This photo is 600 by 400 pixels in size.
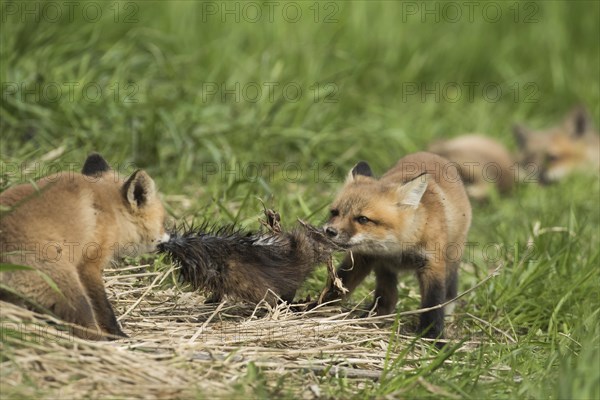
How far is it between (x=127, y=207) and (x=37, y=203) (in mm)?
664

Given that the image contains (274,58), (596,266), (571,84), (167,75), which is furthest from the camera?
(571,84)

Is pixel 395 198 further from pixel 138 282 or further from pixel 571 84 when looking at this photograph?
pixel 571 84

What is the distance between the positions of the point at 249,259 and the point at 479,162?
5680 mm

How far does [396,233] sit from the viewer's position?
6414 millimetres

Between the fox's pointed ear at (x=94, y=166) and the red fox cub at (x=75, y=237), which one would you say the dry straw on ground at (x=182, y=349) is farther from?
the fox's pointed ear at (x=94, y=166)

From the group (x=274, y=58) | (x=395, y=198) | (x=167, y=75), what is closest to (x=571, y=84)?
(x=274, y=58)

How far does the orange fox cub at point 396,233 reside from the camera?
6.36 m

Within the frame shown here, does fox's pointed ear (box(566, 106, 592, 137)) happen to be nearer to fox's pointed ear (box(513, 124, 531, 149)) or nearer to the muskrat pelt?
fox's pointed ear (box(513, 124, 531, 149))

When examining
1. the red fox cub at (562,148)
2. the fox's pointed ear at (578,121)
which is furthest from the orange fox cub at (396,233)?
the fox's pointed ear at (578,121)

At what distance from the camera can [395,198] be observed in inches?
254

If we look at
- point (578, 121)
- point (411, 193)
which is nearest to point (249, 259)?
point (411, 193)

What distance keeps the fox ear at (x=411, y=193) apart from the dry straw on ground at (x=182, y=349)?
81cm

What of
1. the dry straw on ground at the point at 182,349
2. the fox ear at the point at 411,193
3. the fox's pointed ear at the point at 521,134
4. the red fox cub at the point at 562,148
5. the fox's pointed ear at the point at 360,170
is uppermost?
the fox's pointed ear at the point at 360,170

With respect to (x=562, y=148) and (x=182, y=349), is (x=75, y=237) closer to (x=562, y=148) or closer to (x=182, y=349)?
(x=182, y=349)
